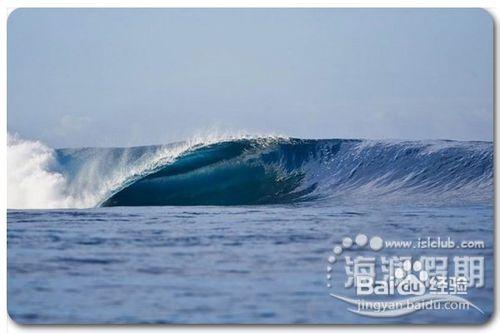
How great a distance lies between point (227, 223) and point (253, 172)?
2.97 m

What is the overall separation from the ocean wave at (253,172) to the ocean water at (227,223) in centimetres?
2

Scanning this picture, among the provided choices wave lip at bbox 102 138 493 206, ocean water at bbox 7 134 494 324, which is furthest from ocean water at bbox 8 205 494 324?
wave lip at bbox 102 138 493 206

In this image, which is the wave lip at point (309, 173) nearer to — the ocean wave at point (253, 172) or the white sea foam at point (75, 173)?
the ocean wave at point (253, 172)

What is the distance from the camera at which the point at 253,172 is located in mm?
14352

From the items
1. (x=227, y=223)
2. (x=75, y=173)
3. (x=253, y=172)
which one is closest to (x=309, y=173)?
(x=253, y=172)

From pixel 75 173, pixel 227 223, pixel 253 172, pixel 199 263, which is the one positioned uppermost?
pixel 253 172

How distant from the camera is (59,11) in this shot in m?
10.9

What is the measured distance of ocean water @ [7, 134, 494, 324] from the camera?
365 inches

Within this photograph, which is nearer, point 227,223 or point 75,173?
point 227,223

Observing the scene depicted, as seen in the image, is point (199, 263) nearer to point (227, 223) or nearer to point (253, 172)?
point (227, 223)

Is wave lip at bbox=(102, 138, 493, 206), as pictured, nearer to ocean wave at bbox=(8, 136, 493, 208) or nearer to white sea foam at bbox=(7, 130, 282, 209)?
ocean wave at bbox=(8, 136, 493, 208)

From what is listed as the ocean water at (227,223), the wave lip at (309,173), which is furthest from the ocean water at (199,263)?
the wave lip at (309,173)

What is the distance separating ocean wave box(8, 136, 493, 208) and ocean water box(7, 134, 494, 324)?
0.07ft

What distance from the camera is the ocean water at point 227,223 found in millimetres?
9273
